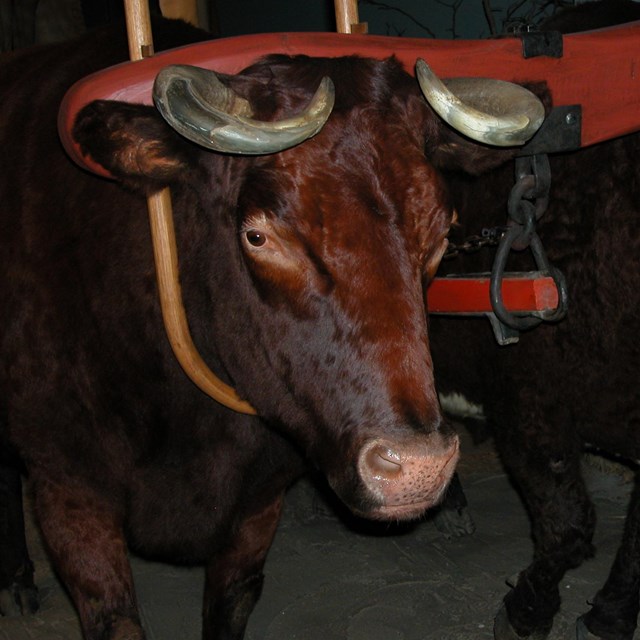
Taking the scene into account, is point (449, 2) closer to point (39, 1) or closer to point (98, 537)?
point (39, 1)

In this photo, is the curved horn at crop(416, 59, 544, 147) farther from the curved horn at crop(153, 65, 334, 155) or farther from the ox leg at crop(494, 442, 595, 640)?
the ox leg at crop(494, 442, 595, 640)

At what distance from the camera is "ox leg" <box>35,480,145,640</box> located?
91.4 inches

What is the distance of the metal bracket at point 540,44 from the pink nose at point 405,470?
1.04 meters

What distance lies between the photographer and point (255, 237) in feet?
6.15

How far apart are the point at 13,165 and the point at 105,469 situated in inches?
34.3

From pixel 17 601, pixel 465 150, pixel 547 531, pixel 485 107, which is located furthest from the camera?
pixel 17 601

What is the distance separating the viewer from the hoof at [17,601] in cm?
343

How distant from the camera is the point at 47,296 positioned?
228 cm

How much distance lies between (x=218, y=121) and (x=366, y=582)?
2400 millimetres

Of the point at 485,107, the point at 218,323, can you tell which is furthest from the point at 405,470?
the point at 485,107

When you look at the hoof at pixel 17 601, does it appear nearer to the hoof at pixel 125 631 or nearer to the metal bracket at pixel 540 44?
the hoof at pixel 125 631

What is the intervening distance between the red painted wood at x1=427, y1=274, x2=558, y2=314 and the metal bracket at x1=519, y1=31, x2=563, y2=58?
23.4 inches

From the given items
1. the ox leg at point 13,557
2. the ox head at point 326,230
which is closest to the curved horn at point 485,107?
the ox head at point 326,230

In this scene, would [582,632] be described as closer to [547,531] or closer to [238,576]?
[547,531]
